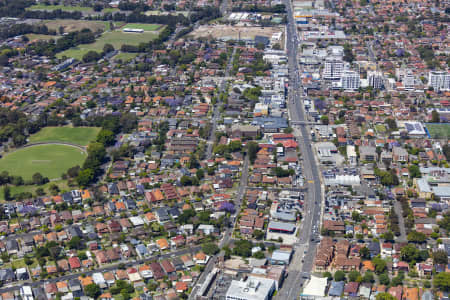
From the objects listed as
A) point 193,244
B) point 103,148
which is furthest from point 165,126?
point 193,244

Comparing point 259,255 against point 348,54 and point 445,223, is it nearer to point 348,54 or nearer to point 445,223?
point 445,223

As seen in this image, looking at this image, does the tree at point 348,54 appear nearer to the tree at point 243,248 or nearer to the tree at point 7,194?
the tree at point 243,248

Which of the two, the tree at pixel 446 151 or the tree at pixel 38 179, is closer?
the tree at pixel 38 179

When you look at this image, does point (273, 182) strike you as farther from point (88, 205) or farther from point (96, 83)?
point (96, 83)

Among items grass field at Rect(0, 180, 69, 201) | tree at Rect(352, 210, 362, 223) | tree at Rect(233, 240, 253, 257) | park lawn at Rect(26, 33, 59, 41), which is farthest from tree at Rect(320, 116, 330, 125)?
park lawn at Rect(26, 33, 59, 41)

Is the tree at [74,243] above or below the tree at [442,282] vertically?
below

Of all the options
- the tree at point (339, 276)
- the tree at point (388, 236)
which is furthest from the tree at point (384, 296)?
the tree at point (388, 236)

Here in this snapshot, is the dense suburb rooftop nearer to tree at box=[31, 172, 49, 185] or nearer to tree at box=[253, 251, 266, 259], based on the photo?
tree at box=[31, 172, 49, 185]
